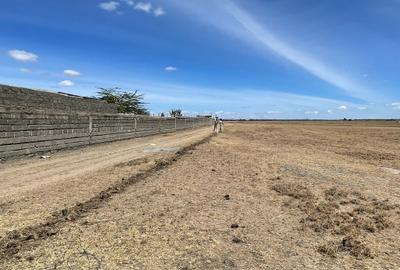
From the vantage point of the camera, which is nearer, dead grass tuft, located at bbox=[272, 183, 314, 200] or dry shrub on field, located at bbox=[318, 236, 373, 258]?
dry shrub on field, located at bbox=[318, 236, 373, 258]

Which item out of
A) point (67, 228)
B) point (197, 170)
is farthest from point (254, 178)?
point (67, 228)

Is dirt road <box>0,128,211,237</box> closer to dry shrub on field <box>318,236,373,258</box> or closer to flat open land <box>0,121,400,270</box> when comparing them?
flat open land <box>0,121,400,270</box>

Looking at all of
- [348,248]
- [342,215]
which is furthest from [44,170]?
[348,248]

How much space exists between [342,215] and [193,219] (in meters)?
2.64

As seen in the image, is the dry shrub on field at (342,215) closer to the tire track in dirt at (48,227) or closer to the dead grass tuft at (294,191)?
the dead grass tuft at (294,191)

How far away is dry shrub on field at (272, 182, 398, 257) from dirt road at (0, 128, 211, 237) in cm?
411

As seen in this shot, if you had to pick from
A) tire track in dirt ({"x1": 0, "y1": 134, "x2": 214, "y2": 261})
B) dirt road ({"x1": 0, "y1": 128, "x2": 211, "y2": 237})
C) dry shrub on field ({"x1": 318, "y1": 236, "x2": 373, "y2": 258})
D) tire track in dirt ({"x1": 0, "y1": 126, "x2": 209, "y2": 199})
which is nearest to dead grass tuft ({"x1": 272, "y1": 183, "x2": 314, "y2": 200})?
dry shrub on field ({"x1": 318, "y1": 236, "x2": 373, "y2": 258})

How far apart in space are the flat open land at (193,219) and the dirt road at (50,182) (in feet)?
0.08

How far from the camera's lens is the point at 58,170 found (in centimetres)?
1212

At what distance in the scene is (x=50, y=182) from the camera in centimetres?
1001

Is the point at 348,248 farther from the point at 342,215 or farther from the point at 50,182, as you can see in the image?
the point at 50,182

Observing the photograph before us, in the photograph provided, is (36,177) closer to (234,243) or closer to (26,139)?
(26,139)

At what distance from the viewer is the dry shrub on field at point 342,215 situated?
234 inches

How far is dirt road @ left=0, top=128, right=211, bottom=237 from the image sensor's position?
7125 mm
